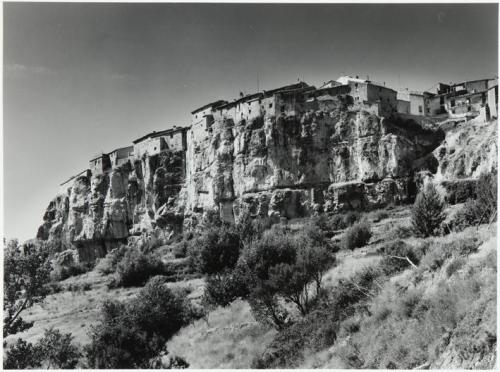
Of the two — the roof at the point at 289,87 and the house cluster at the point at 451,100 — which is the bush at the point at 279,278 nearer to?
the roof at the point at 289,87

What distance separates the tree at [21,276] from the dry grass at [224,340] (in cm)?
644

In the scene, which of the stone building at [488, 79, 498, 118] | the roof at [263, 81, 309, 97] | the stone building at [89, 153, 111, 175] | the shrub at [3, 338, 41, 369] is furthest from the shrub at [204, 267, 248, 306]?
the stone building at [89, 153, 111, 175]

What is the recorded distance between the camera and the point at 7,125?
16250 millimetres

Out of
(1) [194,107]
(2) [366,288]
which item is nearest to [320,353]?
(2) [366,288]

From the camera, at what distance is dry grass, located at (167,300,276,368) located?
1833 cm

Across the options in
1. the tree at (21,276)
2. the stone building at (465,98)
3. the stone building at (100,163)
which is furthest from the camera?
the stone building at (100,163)

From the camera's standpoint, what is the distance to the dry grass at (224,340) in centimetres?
1833

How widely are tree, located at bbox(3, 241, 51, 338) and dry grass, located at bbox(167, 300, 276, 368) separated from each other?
6.44m

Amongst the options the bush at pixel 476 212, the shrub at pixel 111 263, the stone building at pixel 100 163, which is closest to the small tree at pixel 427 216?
the bush at pixel 476 212

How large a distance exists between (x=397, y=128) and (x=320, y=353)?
47.1 meters

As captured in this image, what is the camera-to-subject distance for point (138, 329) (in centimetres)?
2336

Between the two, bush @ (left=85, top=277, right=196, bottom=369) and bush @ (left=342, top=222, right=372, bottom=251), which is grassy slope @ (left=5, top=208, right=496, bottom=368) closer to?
bush @ (left=342, top=222, right=372, bottom=251)

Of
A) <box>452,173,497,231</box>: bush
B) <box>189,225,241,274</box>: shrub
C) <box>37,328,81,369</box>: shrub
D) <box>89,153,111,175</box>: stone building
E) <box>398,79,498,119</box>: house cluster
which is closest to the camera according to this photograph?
<box>37,328,81,369</box>: shrub

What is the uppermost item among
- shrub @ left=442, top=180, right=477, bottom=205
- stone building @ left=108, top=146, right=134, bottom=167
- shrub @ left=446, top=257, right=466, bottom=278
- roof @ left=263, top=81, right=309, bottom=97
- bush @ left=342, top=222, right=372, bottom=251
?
roof @ left=263, top=81, right=309, bottom=97
